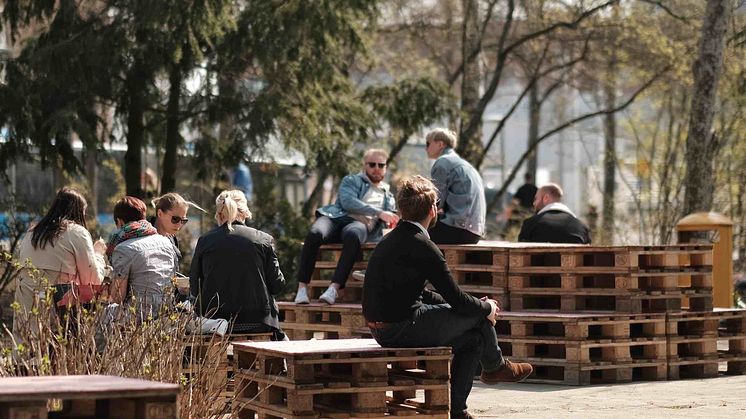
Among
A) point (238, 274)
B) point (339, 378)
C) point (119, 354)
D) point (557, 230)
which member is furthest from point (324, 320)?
point (119, 354)

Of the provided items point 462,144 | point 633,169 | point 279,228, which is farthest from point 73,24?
point 633,169

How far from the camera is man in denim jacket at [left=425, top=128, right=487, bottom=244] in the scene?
12.8 metres

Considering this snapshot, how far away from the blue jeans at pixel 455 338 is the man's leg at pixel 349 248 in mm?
3899

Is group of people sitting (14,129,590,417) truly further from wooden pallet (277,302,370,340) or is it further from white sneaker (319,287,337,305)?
wooden pallet (277,302,370,340)

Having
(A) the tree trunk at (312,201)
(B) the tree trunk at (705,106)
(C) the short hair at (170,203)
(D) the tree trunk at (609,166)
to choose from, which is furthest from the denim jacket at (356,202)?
(D) the tree trunk at (609,166)

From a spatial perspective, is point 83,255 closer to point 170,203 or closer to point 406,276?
point 170,203

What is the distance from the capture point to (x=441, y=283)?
8734mm

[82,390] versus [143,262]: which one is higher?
[143,262]

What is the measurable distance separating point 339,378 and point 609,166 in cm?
2229

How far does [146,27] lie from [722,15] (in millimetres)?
7362

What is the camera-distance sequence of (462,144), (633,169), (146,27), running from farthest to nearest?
(633,169), (462,144), (146,27)

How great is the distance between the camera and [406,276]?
875cm

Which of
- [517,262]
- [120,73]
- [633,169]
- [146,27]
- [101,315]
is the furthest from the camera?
[633,169]

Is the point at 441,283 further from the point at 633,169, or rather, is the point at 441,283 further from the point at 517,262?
the point at 633,169
